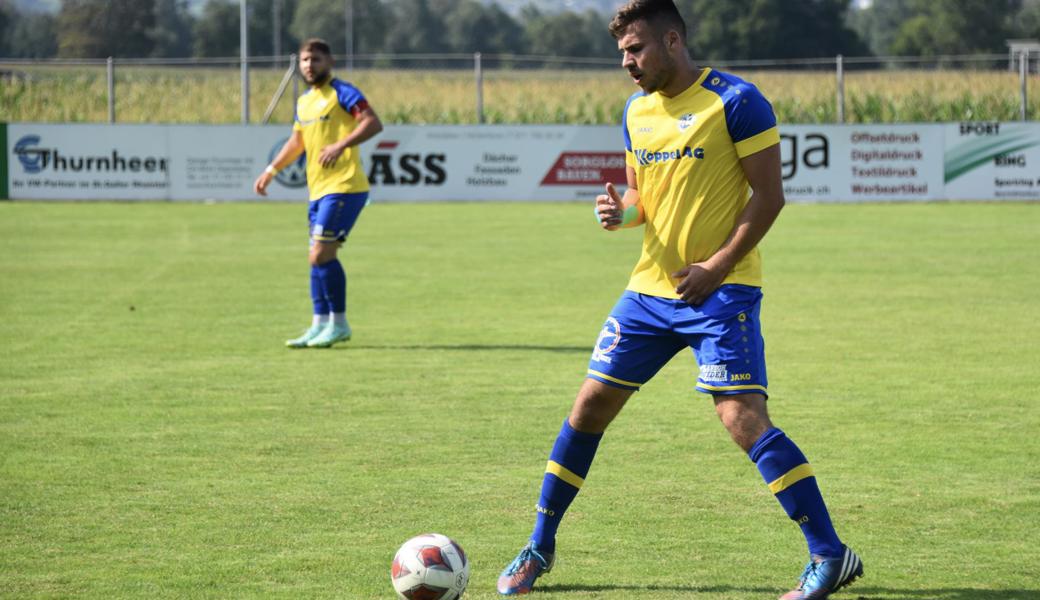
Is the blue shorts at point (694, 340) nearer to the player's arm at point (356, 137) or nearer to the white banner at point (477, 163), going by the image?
the player's arm at point (356, 137)

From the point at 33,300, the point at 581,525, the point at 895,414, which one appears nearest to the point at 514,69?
the point at 33,300

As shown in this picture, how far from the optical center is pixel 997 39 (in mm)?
78062

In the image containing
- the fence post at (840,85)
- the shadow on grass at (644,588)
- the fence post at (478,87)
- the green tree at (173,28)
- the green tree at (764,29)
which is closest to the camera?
the shadow on grass at (644,588)

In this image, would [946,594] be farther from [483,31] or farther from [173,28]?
[173,28]

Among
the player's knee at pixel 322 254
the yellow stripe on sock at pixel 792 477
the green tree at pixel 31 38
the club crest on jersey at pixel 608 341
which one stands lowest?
the green tree at pixel 31 38

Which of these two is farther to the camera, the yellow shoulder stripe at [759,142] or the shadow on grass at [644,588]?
the shadow on grass at [644,588]

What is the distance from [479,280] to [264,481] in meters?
8.97

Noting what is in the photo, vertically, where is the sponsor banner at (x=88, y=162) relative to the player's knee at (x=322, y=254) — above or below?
below

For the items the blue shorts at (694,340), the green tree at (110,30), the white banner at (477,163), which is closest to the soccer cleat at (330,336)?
the blue shorts at (694,340)

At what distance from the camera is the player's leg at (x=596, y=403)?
17.7 feet

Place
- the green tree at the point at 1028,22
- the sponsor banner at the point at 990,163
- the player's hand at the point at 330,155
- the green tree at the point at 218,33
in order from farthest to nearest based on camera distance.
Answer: the green tree at the point at 218,33 → the green tree at the point at 1028,22 → the sponsor banner at the point at 990,163 → the player's hand at the point at 330,155

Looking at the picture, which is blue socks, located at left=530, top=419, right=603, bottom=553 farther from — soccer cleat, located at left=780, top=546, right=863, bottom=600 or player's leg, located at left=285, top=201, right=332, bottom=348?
player's leg, located at left=285, top=201, right=332, bottom=348

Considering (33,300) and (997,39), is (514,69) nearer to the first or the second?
(33,300)

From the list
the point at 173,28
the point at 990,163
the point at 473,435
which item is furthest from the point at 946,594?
the point at 173,28
